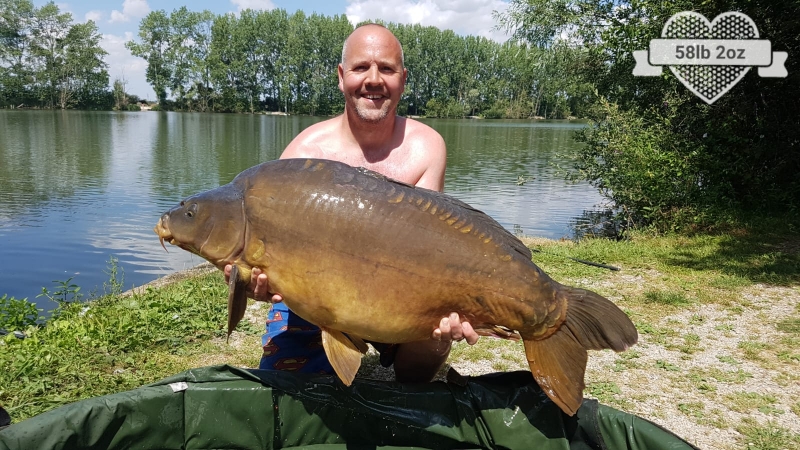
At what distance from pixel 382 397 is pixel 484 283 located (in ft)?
2.21

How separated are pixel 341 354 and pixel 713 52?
20.9 ft

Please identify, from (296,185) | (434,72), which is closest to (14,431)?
(296,185)

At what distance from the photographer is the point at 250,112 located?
5081cm

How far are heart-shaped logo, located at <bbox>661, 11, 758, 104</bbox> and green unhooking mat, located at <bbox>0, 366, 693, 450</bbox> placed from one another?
5694mm

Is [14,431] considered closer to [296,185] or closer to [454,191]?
[296,185]

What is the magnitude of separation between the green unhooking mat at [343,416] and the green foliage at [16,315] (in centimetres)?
155

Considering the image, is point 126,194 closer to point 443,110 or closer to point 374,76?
point 374,76

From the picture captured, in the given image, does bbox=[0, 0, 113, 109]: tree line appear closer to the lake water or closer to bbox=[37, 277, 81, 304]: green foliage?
the lake water

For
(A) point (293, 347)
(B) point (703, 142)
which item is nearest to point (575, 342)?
(A) point (293, 347)

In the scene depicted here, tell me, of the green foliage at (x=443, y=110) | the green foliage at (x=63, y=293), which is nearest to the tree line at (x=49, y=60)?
the green foliage at (x=443, y=110)

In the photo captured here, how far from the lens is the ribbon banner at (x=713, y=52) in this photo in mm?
6145

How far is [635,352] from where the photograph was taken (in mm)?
2818

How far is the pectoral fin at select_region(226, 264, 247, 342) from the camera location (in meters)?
1.55

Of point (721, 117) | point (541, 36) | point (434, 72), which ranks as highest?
point (434, 72)
